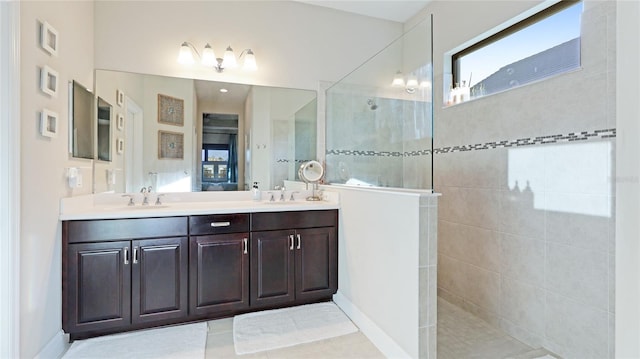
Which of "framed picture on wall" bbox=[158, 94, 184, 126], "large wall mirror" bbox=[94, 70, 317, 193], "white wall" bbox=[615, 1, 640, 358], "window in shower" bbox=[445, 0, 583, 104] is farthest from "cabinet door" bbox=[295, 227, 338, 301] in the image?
"white wall" bbox=[615, 1, 640, 358]

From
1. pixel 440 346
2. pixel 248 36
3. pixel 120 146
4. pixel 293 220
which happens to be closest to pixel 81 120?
pixel 120 146

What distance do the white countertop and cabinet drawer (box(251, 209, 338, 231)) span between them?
0.13ft

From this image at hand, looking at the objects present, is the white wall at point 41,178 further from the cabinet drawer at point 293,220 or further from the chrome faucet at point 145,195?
the cabinet drawer at point 293,220

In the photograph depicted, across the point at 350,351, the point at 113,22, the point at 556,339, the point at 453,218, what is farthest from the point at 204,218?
the point at 556,339

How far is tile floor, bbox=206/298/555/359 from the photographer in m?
1.83

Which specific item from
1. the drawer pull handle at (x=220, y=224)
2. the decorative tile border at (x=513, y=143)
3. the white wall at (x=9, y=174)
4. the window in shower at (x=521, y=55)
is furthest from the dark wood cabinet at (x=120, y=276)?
the window in shower at (x=521, y=55)

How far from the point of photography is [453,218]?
8.46 ft

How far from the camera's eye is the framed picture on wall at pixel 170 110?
2.56 m

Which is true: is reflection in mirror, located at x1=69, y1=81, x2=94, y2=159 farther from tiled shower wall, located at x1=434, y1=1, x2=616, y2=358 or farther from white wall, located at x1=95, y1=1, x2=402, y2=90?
tiled shower wall, located at x1=434, y1=1, x2=616, y2=358

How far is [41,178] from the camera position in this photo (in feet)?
5.38

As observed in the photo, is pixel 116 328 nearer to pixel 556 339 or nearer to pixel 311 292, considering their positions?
pixel 311 292

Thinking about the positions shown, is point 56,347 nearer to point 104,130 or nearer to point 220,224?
point 220,224

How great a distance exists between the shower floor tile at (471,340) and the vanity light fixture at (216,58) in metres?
2.62

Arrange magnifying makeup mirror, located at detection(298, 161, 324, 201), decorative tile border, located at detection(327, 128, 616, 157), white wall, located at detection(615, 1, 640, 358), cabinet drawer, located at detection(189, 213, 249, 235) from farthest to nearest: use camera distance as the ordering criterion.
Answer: magnifying makeup mirror, located at detection(298, 161, 324, 201) < cabinet drawer, located at detection(189, 213, 249, 235) < decorative tile border, located at detection(327, 128, 616, 157) < white wall, located at detection(615, 1, 640, 358)
